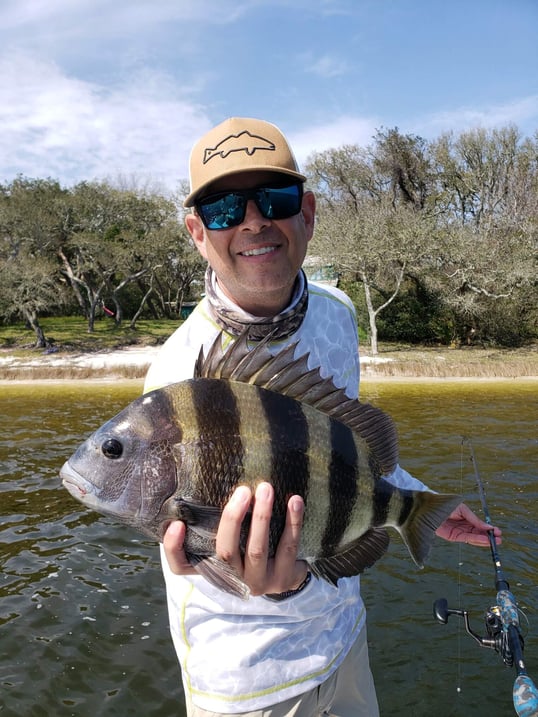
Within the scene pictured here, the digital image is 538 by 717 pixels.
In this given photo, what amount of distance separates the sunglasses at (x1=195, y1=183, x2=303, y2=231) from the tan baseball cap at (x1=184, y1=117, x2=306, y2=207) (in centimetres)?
5

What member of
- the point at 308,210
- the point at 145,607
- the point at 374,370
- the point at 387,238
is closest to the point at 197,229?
the point at 308,210

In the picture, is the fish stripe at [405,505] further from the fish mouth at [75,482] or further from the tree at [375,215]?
the tree at [375,215]

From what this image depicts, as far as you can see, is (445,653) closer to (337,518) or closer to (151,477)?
(337,518)

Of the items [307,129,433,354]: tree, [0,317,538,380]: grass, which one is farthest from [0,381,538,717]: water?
[307,129,433,354]: tree

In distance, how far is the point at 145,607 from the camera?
6.27 meters

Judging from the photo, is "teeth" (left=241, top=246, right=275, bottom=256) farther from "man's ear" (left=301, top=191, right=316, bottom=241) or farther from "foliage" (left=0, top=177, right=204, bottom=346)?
"foliage" (left=0, top=177, right=204, bottom=346)

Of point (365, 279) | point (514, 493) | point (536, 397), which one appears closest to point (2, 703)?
point (514, 493)

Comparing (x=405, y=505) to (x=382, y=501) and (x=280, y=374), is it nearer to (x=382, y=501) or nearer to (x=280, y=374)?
(x=382, y=501)

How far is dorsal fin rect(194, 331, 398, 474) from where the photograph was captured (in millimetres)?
1823

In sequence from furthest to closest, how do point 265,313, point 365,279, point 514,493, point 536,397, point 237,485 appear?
point 365,279 < point 536,397 < point 514,493 < point 265,313 < point 237,485

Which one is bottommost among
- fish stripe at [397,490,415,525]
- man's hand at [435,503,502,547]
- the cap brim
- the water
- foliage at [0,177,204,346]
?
the water

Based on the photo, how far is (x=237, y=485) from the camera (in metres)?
1.68

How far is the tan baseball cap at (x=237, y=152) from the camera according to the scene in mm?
1992

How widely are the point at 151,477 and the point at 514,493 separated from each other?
9097mm
